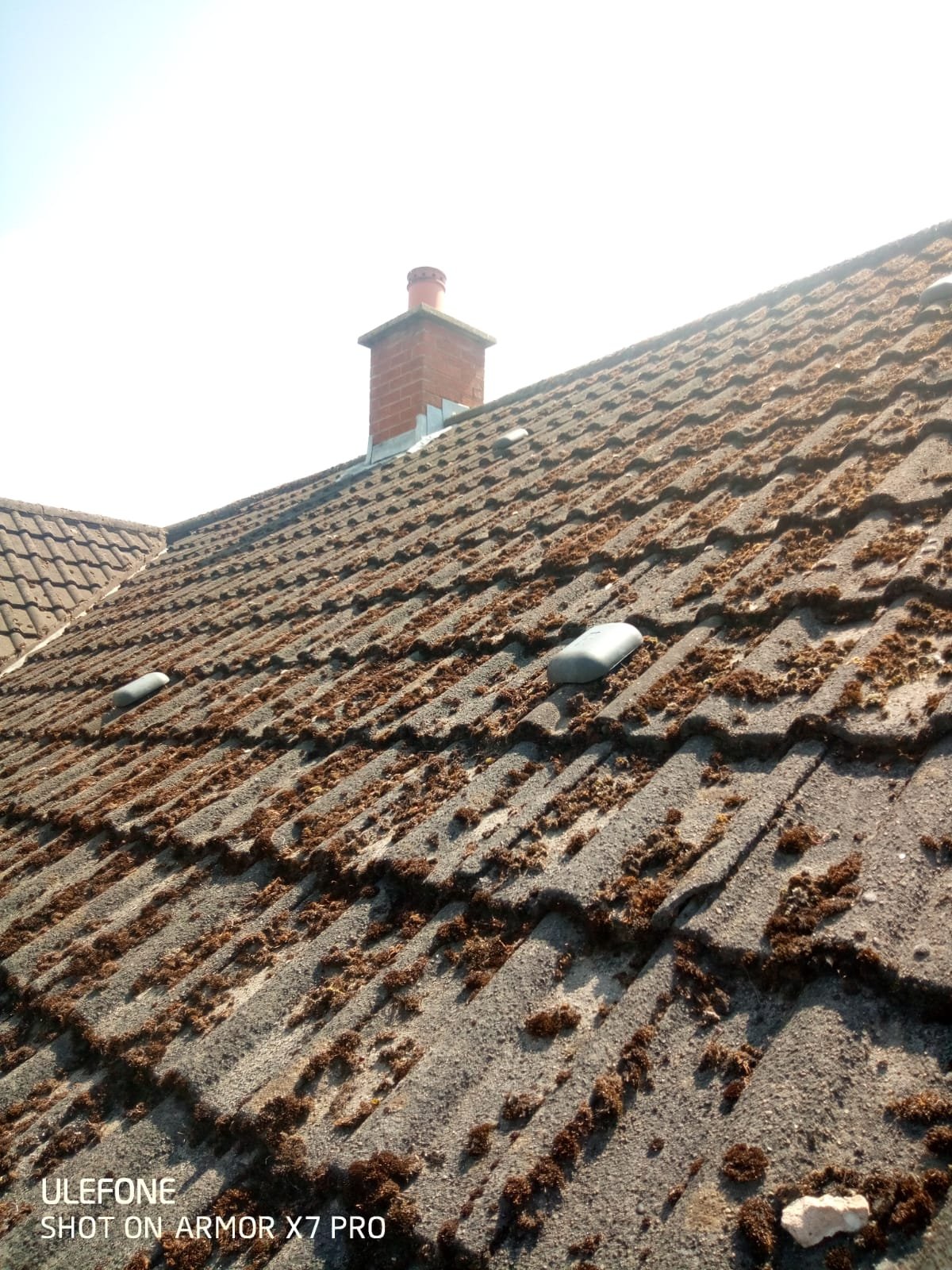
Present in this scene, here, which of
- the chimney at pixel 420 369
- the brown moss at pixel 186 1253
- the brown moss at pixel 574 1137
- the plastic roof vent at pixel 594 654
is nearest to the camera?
the brown moss at pixel 574 1137

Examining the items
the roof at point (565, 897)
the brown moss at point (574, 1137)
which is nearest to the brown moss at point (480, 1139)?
the roof at point (565, 897)

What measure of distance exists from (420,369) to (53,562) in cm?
442

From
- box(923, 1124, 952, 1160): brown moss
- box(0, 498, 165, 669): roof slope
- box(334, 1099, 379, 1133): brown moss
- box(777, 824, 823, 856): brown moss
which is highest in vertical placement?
box(0, 498, 165, 669): roof slope

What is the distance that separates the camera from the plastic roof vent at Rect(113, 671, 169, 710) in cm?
435

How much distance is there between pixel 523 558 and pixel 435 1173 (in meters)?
2.47

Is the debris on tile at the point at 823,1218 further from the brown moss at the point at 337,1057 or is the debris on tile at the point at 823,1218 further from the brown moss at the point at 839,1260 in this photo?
the brown moss at the point at 337,1057

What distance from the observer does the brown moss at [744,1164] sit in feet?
3.23

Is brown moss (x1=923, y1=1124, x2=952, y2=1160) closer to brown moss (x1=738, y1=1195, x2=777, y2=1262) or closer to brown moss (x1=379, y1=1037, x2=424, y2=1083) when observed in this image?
brown moss (x1=738, y1=1195, x2=777, y2=1262)

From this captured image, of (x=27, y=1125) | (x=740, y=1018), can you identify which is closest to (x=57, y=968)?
(x=27, y=1125)

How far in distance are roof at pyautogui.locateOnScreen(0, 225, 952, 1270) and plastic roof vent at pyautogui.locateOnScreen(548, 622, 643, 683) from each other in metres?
0.06

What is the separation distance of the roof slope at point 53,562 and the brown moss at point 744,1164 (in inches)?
296

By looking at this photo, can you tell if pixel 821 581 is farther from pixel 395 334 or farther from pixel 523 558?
pixel 395 334

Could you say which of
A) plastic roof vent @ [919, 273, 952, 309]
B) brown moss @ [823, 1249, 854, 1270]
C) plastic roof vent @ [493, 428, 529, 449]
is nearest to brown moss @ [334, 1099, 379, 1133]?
brown moss @ [823, 1249, 854, 1270]

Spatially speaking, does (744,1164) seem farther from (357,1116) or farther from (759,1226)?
(357,1116)
